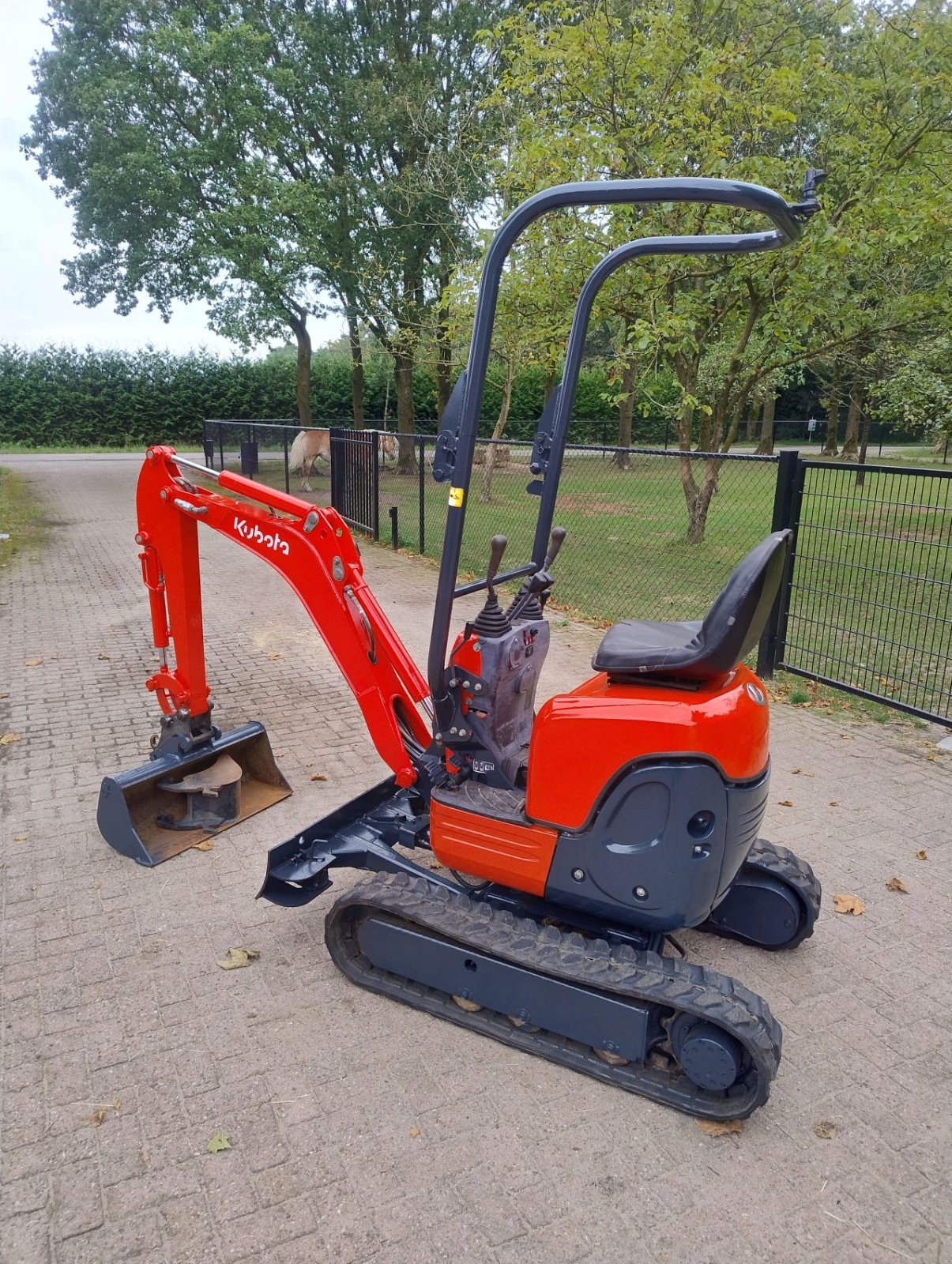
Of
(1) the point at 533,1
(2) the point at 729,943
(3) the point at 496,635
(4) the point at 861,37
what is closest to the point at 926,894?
(2) the point at 729,943

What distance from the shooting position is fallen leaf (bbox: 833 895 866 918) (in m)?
3.88

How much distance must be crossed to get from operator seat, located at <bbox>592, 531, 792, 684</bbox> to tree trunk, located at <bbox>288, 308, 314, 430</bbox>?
21.5 m

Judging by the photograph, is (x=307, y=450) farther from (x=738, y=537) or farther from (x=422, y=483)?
(x=738, y=537)

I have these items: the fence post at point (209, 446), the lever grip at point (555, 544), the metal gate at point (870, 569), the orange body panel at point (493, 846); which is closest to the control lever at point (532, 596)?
the lever grip at point (555, 544)

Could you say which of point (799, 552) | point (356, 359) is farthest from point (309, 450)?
point (799, 552)

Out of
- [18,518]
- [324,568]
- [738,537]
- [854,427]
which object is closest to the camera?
[324,568]

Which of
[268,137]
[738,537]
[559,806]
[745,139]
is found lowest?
[559,806]

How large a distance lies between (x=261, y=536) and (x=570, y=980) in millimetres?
2221

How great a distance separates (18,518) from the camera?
14734 millimetres

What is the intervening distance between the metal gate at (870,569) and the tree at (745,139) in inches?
106

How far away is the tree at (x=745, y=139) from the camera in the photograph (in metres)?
9.50

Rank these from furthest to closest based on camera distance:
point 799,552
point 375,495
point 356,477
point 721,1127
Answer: point 356,477
point 375,495
point 799,552
point 721,1127

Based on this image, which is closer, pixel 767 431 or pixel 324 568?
pixel 324 568

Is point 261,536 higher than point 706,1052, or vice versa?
point 261,536
